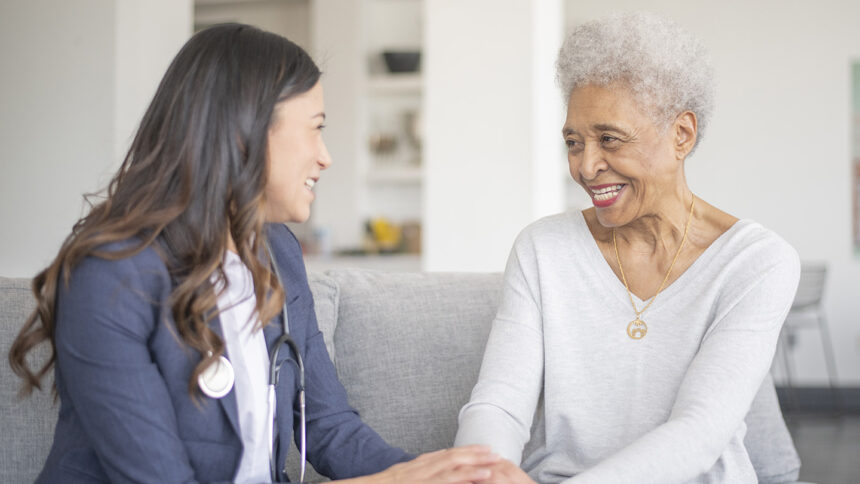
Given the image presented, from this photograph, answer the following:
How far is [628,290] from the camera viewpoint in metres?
1.70

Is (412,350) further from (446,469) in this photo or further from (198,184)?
(198,184)

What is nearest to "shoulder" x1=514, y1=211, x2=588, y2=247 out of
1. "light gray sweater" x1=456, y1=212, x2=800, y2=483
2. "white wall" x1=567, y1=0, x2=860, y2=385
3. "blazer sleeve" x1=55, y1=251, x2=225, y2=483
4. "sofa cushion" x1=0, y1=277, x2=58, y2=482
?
"light gray sweater" x1=456, y1=212, x2=800, y2=483

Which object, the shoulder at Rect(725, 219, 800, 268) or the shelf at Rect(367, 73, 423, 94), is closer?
the shoulder at Rect(725, 219, 800, 268)

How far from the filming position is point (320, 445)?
1560mm

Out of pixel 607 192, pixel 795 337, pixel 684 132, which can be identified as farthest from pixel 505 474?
pixel 795 337

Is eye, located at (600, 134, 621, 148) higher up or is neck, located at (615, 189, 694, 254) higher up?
eye, located at (600, 134, 621, 148)

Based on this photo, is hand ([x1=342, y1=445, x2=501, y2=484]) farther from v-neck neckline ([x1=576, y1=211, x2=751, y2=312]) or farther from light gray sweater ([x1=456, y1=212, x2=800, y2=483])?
v-neck neckline ([x1=576, y1=211, x2=751, y2=312])

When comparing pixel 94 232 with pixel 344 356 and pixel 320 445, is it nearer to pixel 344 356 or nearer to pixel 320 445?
pixel 320 445

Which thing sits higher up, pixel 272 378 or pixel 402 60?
pixel 402 60

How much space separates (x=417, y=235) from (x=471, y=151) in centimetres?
303

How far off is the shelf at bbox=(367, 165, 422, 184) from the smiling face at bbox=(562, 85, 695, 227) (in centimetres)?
454

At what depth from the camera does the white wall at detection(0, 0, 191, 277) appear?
3.29 meters

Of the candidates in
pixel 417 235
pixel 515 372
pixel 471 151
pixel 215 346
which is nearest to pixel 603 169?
pixel 515 372

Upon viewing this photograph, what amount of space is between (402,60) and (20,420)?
4896mm
